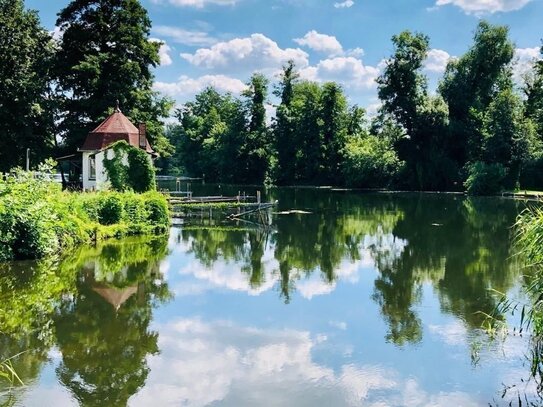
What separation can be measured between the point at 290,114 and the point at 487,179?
1375 inches

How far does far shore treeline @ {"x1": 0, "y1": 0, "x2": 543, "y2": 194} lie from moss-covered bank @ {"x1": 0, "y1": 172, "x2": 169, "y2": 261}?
50.1 ft

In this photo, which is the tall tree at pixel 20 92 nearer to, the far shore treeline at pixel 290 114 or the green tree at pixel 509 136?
the far shore treeline at pixel 290 114

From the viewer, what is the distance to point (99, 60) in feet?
135

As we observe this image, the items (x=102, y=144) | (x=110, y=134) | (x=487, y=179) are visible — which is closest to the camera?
(x=102, y=144)

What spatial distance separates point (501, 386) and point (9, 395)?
26.3 ft

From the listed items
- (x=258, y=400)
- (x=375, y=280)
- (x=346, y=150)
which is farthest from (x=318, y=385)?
(x=346, y=150)

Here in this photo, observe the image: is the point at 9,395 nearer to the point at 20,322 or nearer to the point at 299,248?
the point at 20,322

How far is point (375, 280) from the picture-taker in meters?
18.4

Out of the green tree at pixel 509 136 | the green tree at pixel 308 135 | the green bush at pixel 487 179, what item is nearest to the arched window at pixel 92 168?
the green bush at pixel 487 179

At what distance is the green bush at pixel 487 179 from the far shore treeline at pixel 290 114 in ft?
0.46

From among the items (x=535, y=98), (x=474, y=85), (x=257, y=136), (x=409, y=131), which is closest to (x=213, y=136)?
(x=257, y=136)

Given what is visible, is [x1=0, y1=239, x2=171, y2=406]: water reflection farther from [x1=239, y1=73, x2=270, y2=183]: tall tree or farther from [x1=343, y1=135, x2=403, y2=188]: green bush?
[x1=239, y1=73, x2=270, y2=183]: tall tree

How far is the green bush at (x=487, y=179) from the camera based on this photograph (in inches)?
2291

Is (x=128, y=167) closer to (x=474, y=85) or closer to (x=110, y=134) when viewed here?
(x=110, y=134)
